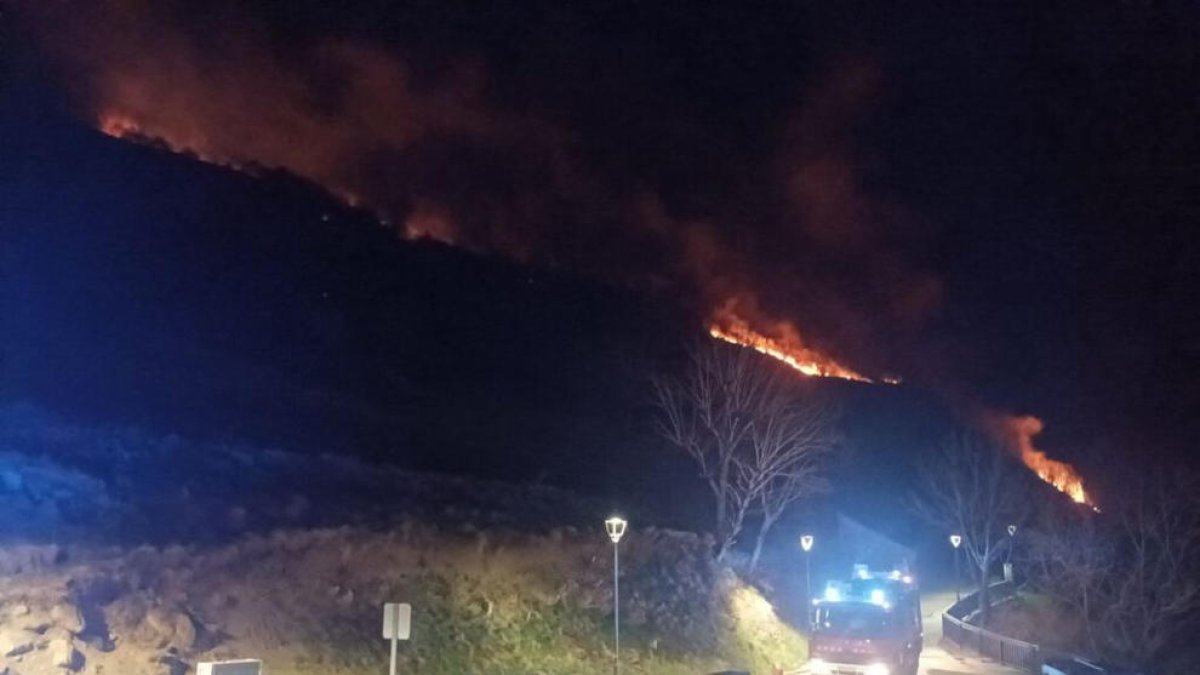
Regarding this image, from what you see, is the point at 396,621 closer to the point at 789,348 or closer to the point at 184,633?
the point at 184,633

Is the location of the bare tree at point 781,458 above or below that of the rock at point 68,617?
above

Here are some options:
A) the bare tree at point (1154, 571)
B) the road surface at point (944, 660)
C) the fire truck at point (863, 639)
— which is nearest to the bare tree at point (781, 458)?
the road surface at point (944, 660)

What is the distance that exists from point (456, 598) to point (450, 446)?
23.8 m

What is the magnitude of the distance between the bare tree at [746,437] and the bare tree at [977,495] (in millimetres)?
15679

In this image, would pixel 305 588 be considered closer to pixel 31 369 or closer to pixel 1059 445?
pixel 31 369

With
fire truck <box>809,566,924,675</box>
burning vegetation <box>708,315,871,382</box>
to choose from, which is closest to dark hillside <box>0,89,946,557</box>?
burning vegetation <box>708,315,871,382</box>

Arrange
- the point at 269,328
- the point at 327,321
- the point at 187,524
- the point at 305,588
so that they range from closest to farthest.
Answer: the point at 305,588 < the point at 187,524 < the point at 269,328 < the point at 327,321

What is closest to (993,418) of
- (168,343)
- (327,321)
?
(327,321)

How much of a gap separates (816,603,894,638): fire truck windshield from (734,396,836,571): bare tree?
16.4 m

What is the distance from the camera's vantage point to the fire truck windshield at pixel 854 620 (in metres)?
31.4

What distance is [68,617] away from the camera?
24.8m

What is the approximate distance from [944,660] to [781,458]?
11.3 metres

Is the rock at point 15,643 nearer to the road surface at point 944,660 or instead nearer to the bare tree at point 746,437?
the road surface at point 944,660

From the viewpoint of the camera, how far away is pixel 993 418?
98438mm
